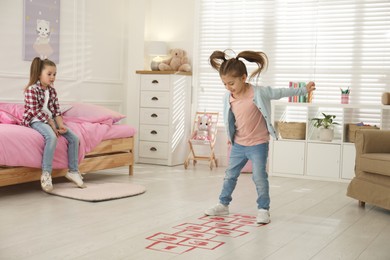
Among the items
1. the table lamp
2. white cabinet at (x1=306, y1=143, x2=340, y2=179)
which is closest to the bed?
the table lamp

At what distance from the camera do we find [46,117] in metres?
4.49

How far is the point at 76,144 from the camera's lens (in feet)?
15.0

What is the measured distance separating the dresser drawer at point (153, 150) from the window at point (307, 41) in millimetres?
635

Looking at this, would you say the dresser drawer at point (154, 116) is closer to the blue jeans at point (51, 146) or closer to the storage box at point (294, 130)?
the storage box at point (294, 130)


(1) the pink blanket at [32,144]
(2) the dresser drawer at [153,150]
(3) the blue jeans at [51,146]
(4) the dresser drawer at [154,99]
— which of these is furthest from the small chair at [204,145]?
(3) the blue jeans at [51,146]

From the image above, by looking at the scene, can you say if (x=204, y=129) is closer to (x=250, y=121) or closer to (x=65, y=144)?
(x=65, y=144)

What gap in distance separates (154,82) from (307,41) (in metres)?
1.64

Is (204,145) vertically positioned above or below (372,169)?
below

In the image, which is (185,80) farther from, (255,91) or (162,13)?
(255,91)

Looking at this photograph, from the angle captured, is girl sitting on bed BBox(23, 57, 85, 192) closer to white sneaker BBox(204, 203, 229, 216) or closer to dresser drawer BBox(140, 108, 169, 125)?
white sneaker BBox(204, 203, 229, 216)

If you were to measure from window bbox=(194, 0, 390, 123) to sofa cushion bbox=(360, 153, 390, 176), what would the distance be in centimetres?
179

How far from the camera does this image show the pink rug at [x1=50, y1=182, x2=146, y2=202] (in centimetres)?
414

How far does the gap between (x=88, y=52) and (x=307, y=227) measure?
11.3ft

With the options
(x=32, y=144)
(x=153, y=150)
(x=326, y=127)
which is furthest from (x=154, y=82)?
(x=32, y=144)
